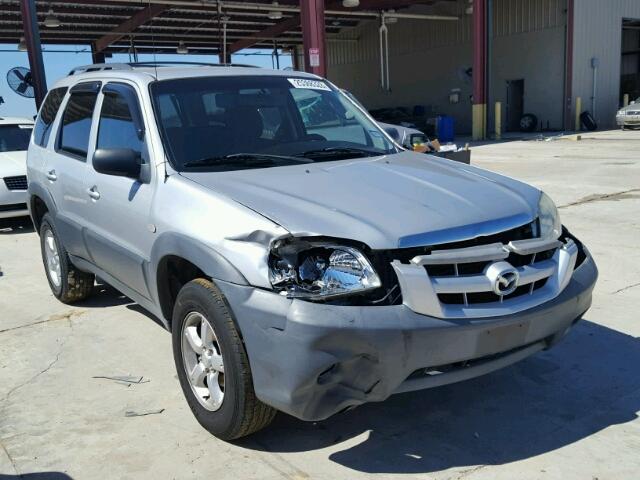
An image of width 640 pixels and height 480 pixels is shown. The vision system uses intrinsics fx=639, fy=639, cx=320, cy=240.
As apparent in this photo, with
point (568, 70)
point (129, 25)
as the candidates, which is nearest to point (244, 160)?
point (568, 70)

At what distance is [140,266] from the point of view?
12.3ft

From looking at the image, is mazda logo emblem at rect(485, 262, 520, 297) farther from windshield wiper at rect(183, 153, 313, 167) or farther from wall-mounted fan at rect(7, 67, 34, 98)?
wall-mounted fan at rect(7, 67, 34, 98)

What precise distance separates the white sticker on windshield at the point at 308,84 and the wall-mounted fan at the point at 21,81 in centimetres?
1641

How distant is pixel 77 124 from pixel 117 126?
85 centimetres

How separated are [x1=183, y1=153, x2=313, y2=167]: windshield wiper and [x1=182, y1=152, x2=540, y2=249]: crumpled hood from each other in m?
0.12

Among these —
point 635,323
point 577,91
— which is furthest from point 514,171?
point 577,91

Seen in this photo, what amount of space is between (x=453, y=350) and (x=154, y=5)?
25375 mm

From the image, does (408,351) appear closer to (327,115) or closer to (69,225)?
(327,115)

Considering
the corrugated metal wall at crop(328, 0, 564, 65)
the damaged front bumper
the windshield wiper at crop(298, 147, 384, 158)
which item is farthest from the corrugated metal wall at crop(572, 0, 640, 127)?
the damaged front bumper

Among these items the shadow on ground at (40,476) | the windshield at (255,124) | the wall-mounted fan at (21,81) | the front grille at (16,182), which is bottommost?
the shadow on ground at (40,476)

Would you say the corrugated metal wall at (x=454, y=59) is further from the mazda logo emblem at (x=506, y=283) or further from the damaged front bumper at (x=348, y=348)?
the damaged front bumper at (x=348, y=348)

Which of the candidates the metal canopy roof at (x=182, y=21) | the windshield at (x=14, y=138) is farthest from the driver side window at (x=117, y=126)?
the metal canopy roof at (x=182, y=21)

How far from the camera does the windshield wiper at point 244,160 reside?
3602 millimetres

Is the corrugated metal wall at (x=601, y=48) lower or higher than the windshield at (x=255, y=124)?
higher
